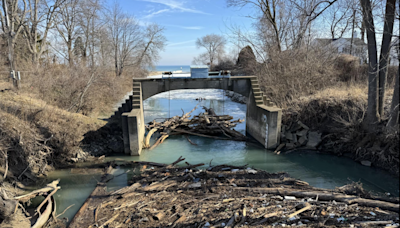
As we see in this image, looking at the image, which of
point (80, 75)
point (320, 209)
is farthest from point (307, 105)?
point (80, 75)

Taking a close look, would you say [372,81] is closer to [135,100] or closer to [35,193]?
[135,100]

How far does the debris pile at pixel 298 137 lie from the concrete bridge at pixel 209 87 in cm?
64

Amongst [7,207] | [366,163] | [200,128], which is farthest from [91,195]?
[366,163]

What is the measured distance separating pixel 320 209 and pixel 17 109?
49.5 feet

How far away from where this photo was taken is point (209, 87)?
706 inches

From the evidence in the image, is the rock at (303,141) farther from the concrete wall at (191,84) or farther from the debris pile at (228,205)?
the debris pile at (228,205)

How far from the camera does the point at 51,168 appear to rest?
12.8 meters

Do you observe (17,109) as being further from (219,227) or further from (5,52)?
(5,52)

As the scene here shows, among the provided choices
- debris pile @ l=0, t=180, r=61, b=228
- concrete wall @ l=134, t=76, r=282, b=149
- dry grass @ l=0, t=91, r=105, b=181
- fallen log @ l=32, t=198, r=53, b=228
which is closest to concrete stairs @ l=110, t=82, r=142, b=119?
concrete wall @ l=134, t=76, r=282, b=149

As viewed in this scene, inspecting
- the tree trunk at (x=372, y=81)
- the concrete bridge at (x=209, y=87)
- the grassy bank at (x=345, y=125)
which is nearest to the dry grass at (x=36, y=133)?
the concrete bridge at (x=209, y=87)

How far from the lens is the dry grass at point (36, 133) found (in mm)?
11602

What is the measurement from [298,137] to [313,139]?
35.8 inches

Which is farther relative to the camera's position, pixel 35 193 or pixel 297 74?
pixel 297 74

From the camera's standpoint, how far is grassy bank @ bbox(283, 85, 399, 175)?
12140mm
